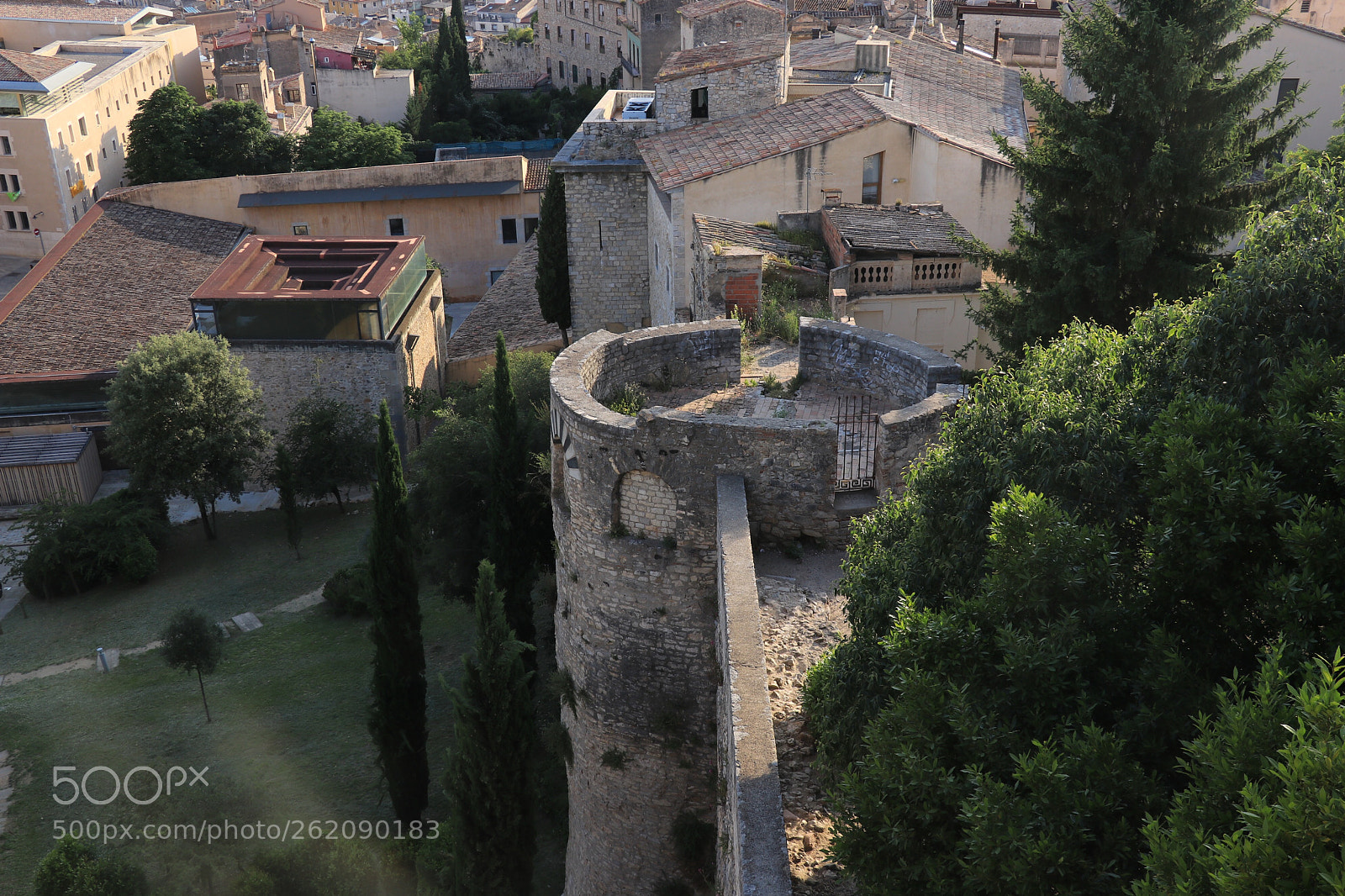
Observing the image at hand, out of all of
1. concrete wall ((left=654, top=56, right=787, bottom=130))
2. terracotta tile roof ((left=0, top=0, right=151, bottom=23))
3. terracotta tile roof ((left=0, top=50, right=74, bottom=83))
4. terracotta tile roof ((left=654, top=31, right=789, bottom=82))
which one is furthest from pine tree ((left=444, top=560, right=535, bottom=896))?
terracotta tile roof ((left=0, top=0, right=151, bottom=23))

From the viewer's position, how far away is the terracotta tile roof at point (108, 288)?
1240 inches

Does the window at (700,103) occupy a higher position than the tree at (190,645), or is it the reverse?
the window at (700,103)

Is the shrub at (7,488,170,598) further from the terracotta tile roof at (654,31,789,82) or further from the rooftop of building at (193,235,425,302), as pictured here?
the terracotta tile roof at (654,31,789,82)

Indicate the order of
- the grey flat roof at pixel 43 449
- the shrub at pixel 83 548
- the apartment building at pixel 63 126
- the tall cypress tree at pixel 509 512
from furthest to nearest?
the apartment building at pixel 63 126 → the grey flat roof at pixel 43 449 → the shrub at pixel 83 548 → the tall cypress tree at pixel 509 512

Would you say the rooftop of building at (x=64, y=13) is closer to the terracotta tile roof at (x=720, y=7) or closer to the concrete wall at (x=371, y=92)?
the concrete wall at (x=371, y=92)

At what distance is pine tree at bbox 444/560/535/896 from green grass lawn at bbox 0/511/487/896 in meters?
4.07

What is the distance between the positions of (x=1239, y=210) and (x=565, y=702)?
34.4 ft

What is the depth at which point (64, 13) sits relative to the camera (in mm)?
60625

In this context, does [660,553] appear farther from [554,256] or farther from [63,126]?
[63,126]

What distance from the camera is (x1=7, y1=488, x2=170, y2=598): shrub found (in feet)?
81.0

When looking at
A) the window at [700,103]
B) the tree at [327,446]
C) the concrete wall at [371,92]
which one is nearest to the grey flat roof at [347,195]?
the tree at [327,446]

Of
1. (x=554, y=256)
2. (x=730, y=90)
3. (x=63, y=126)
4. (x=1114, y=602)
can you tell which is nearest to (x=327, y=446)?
(x=554, y=256)

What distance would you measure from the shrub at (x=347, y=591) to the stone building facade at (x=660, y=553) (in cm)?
1147

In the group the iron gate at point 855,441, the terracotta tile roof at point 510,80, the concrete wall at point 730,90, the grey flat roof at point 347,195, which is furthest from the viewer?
the terracotta tile roof at point 510,80
